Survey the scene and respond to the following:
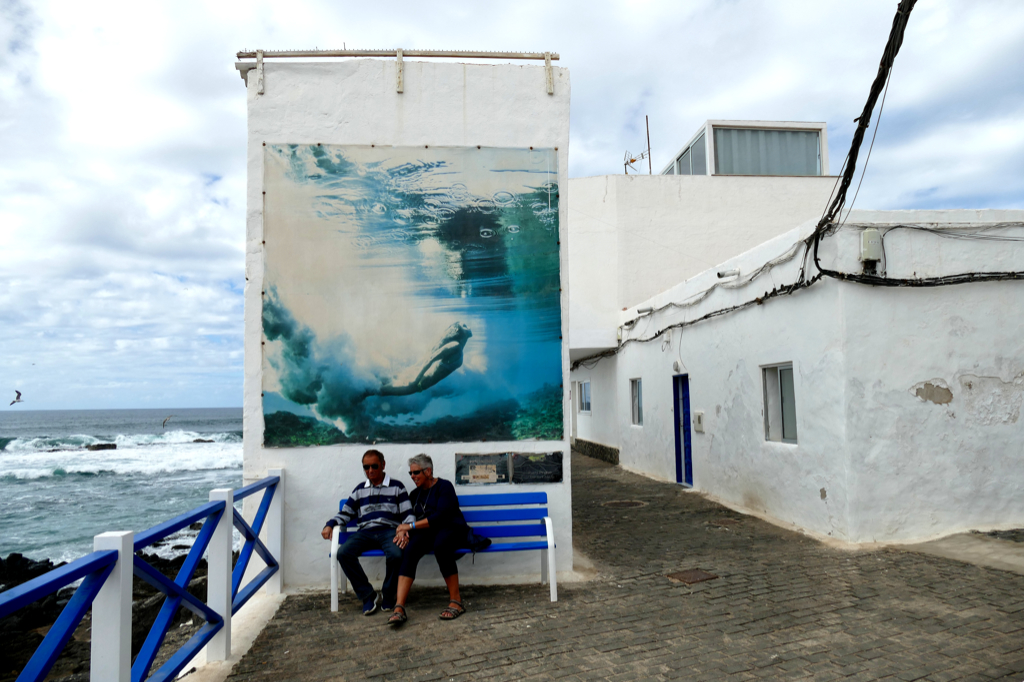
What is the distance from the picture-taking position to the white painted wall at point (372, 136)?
237 inches

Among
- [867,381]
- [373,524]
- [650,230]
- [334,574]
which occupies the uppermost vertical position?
[650,230]

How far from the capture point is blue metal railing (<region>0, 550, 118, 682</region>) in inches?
88.5

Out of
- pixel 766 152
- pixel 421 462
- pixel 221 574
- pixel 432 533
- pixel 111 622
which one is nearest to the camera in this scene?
pixel 111 622

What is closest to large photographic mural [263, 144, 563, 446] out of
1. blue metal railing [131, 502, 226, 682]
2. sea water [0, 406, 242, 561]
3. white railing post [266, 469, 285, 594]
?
white railing post [266, 469, 285, 594]

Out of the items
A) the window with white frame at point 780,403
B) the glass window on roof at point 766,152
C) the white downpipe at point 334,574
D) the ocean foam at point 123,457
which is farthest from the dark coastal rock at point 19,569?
the ocean foam at point 123,457

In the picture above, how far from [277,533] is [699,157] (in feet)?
48.3

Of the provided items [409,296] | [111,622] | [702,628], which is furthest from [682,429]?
[111,622]

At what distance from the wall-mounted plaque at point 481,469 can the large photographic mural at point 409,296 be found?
0.63 ft

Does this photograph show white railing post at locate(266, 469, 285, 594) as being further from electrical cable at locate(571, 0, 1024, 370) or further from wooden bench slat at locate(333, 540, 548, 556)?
electrical cable at locate(571, 0, 1024, 370)

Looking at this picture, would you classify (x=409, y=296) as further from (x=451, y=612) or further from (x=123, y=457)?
(x=123, y=457)

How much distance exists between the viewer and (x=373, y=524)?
548 centimetres

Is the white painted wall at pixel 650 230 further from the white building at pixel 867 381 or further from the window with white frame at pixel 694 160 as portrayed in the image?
the white building at pixel 867 381

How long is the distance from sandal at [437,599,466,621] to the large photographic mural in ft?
5.01

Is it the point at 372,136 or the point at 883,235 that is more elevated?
the point at 372,136
